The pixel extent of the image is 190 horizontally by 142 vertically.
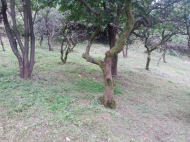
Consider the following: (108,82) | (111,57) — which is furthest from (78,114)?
(111,57)

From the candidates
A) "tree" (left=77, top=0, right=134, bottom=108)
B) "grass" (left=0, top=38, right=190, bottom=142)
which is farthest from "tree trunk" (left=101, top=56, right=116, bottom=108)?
"grass" (left=0, top=38, right=190, bottom=142)

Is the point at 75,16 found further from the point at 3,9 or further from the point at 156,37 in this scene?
the point at 156,37

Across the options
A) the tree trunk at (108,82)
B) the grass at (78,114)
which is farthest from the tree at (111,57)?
the grass at (78,114)

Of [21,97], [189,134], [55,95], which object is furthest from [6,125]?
[189,134]

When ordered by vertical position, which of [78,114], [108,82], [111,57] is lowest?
[78,114]

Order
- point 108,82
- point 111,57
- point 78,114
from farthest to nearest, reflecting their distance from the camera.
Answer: point 108,82 < point 111,57 < point 78,114

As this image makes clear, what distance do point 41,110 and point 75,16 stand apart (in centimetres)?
410

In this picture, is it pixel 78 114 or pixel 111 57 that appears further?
pixel 111 57

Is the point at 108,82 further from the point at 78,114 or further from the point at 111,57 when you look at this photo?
the point at 78,114

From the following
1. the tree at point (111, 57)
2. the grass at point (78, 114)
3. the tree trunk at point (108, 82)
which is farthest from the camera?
the tree trunk at point (108, 82)

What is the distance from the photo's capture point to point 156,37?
494 inches

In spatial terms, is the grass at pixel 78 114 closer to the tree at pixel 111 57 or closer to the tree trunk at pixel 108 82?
the tree trunk at pixel 108 82

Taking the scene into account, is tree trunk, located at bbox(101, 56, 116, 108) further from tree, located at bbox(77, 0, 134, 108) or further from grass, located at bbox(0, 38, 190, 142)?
grass, located at bbox(0, 38, 190, 142)

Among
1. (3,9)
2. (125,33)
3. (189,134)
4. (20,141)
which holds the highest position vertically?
(3,9)
